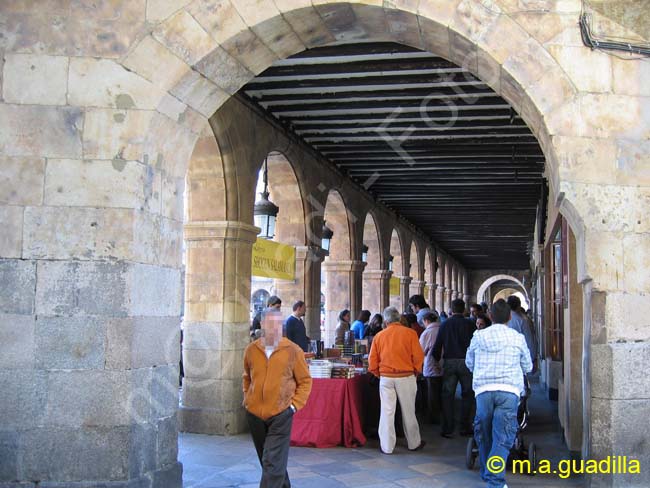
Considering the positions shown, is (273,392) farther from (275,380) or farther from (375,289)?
(375,289)

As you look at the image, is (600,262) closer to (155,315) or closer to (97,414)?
(155,315)

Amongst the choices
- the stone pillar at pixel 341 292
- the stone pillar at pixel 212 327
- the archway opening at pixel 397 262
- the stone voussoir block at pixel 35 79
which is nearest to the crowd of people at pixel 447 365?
the stone pillar at pixel 212 327

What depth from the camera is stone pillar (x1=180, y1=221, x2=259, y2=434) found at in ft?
22.9

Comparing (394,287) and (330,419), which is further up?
(394,287)

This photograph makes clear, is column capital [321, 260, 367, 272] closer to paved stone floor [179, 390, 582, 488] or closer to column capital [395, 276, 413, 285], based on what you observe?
column capital [395, 276, 413, 285]

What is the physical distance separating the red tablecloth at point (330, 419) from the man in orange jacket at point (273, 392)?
229 cm

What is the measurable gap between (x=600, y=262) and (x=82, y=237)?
3.08m

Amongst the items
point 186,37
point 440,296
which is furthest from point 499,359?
point 440,296

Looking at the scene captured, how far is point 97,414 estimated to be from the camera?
13.8 ft

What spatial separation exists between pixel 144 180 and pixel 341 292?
7.88 m

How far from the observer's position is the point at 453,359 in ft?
23.0

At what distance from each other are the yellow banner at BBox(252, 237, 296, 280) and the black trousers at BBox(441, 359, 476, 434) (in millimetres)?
2317

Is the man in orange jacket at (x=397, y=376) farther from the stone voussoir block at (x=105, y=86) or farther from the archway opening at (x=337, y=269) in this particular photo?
the archway opening at (x=337, y=269)

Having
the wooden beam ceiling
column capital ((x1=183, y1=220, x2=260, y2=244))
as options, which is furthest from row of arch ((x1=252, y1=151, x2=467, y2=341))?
column capital ((x1=183, y1=220, x2=260, y2=244))
